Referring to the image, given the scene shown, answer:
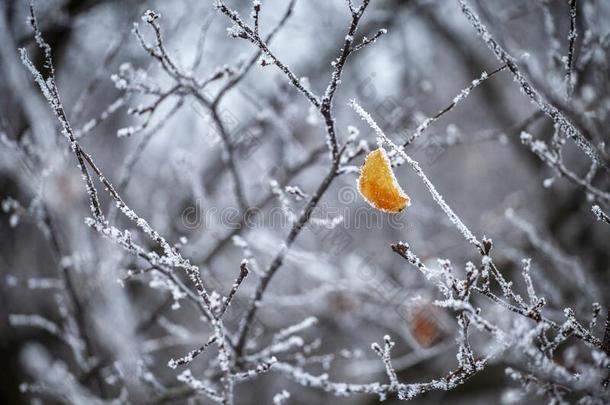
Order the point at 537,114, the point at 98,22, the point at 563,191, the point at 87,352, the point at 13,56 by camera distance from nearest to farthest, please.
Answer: the point at 537,114
the point at 87,352
the point at 13,56
the point at 98,22
the point at 563,191

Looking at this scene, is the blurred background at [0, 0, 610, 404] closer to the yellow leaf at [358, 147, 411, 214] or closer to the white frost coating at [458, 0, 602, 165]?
the yellow leaf at [358, 147, 411, 214]

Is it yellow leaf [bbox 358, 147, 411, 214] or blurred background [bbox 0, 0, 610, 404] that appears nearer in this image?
yellow leaf [bbox 358, 147, 411, 214]

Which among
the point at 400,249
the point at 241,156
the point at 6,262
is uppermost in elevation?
the point at 6,262

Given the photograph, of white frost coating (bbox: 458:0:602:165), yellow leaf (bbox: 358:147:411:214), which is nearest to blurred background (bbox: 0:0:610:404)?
yellow leaf (bbox: 358:147:411:214)

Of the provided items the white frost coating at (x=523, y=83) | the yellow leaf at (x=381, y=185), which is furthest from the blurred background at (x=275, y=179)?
the white frost coating at (x=523, y=83)

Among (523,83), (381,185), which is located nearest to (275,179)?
(381,185)

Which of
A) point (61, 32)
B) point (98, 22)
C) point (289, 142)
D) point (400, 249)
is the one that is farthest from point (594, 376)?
point (61, 32)

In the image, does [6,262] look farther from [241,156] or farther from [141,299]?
[241,156]
